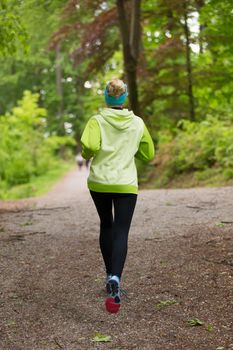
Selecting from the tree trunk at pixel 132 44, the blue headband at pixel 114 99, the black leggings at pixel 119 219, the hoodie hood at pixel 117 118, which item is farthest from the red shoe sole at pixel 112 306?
the tree trunk at pixel 132 44

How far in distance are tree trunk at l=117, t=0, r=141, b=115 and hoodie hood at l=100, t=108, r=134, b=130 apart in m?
11.8

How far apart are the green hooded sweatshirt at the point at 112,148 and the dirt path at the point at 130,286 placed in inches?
42.7

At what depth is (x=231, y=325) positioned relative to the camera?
13.3ft

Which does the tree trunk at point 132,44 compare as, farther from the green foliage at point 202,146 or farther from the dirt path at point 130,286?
the dirt path at point 130,286

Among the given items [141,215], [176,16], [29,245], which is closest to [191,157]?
[176,16]

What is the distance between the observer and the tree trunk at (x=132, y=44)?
51.5 ft

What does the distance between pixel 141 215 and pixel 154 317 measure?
5188 millimetres

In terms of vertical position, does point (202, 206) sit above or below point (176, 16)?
below

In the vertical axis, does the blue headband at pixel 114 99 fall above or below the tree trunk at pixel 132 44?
above

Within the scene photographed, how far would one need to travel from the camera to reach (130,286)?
5.21 meters

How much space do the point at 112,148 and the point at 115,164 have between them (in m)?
0.14

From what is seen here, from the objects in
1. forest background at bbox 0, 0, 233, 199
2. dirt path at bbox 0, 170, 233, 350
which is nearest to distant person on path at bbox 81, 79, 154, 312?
dirt path at bbox 0, 170, 233, 350

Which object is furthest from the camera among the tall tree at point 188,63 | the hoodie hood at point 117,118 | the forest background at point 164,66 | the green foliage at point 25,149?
the green foliage at point 25,149

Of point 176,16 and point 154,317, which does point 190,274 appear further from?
point 176,16
